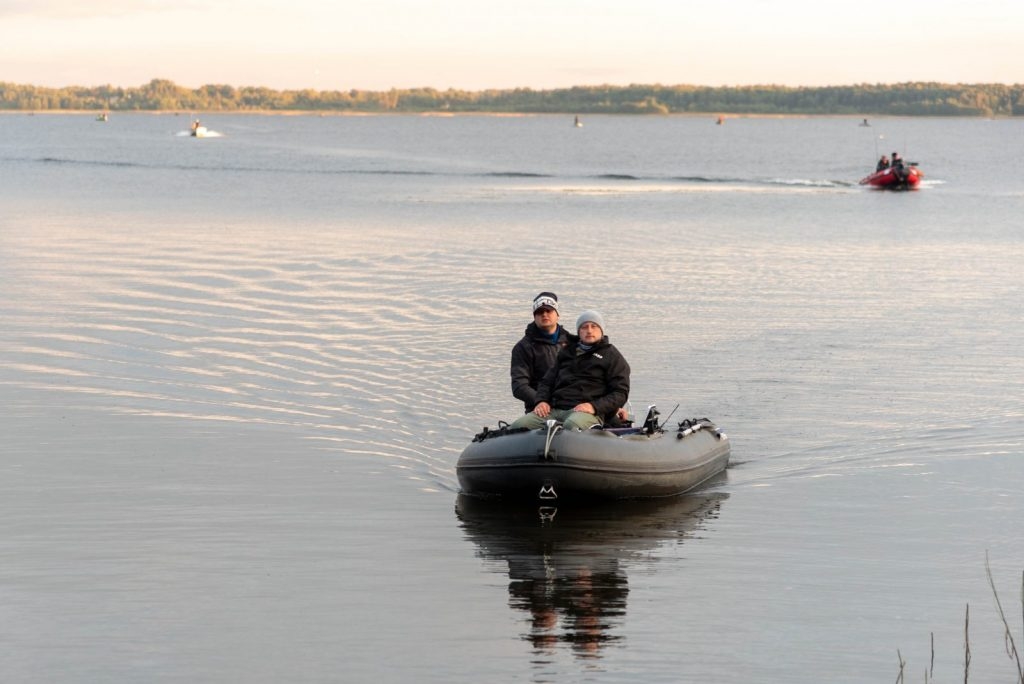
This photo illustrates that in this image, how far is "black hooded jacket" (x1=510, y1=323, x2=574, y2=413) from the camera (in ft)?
47.5

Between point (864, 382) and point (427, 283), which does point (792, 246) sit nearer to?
point (427, 283)

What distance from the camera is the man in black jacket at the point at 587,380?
13945 mm

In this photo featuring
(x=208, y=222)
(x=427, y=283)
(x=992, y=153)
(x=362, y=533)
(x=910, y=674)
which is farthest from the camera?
(x=992, y=153)

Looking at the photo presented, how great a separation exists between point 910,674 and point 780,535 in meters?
3.38

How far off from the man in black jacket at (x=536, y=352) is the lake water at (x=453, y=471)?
1.22m

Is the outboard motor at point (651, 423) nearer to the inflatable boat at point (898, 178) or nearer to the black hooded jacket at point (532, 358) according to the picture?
the black hooded jacket at point (532, 358)

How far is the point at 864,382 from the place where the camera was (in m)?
20.0

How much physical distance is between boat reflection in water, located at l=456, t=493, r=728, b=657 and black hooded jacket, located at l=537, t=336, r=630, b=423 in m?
0.99

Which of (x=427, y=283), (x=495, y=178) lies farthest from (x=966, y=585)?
(x=495, y=178)

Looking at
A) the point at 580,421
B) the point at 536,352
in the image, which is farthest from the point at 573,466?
the point at 536,352

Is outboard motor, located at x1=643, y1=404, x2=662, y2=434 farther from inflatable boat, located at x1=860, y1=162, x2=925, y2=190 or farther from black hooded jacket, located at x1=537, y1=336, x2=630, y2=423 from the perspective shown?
inflatable boat, located at x1=860, y1=162, x2=925, y2=190

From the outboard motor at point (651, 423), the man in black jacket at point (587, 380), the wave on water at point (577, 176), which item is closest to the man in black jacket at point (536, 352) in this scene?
the man in black jacket at point (587, 380)

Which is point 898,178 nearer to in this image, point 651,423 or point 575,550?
point 651,423

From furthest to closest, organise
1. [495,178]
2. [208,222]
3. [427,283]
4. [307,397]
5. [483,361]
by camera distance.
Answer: [495,178] < [208,222] < [427,283] < [483,361] < [307,397]
